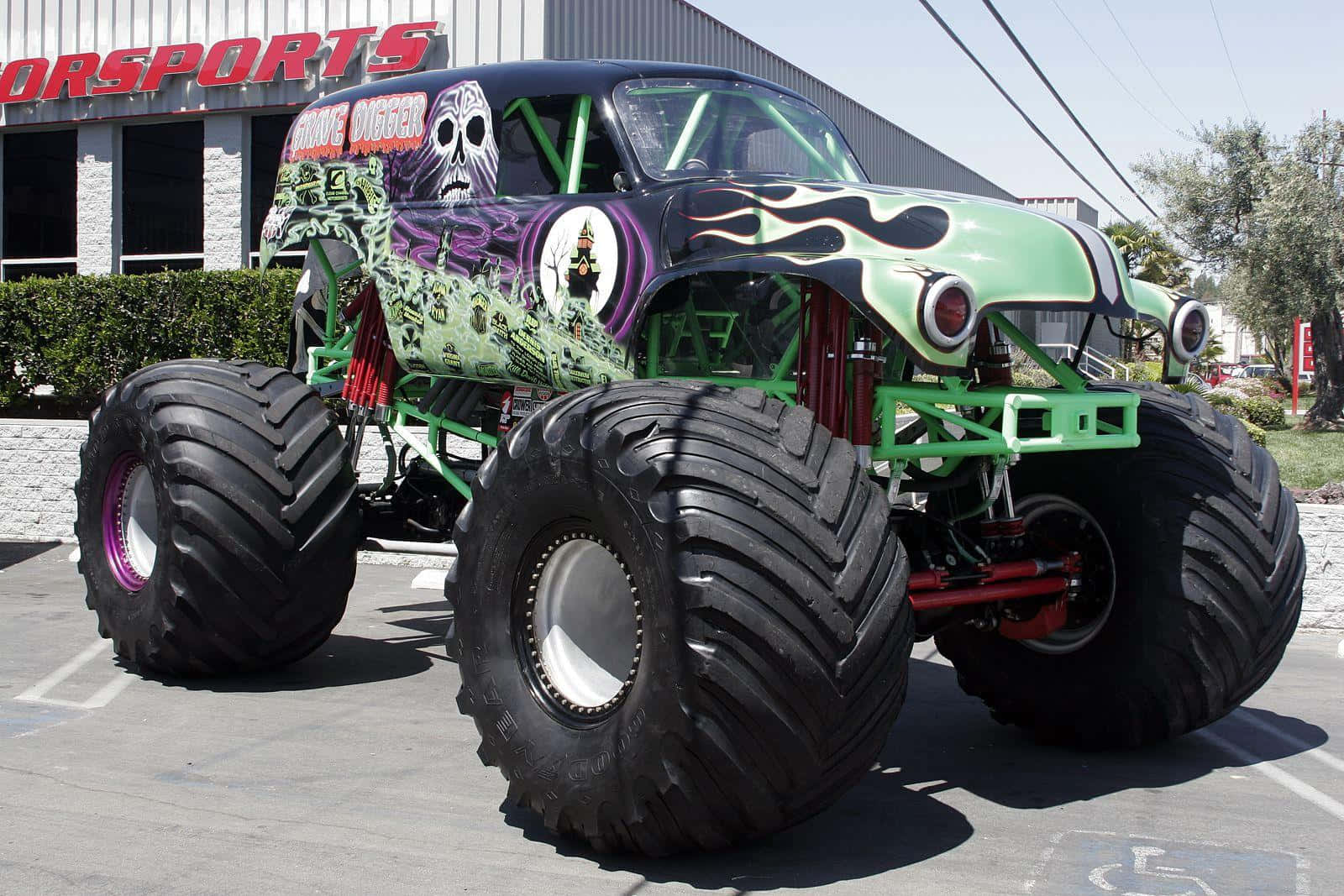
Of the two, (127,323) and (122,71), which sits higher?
(122,71)

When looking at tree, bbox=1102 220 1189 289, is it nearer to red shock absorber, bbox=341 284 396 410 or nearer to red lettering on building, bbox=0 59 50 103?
red lettering on building, bbox=0 59 50 103

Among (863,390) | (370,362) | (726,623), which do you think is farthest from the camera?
(370,362)

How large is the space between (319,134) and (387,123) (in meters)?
0.61

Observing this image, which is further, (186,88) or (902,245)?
(186,88)

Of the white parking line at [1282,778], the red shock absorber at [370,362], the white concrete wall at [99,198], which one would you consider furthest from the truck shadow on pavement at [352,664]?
the white concrete wall at [99,198]

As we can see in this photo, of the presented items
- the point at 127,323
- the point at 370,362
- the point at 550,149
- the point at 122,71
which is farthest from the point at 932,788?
the point at 122,71

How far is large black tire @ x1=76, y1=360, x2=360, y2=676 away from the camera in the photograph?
648 cm

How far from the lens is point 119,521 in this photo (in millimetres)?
7422

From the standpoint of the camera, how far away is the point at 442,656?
25.3ft

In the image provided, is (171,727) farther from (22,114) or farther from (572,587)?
(22,114)

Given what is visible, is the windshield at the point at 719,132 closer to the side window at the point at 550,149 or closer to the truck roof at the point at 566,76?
the truck roof at the point at 566,76

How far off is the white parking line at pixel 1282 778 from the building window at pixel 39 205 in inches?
685

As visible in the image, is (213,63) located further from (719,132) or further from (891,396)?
(891,396)

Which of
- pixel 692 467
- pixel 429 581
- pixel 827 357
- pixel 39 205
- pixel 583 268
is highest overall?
pixel 39 205
